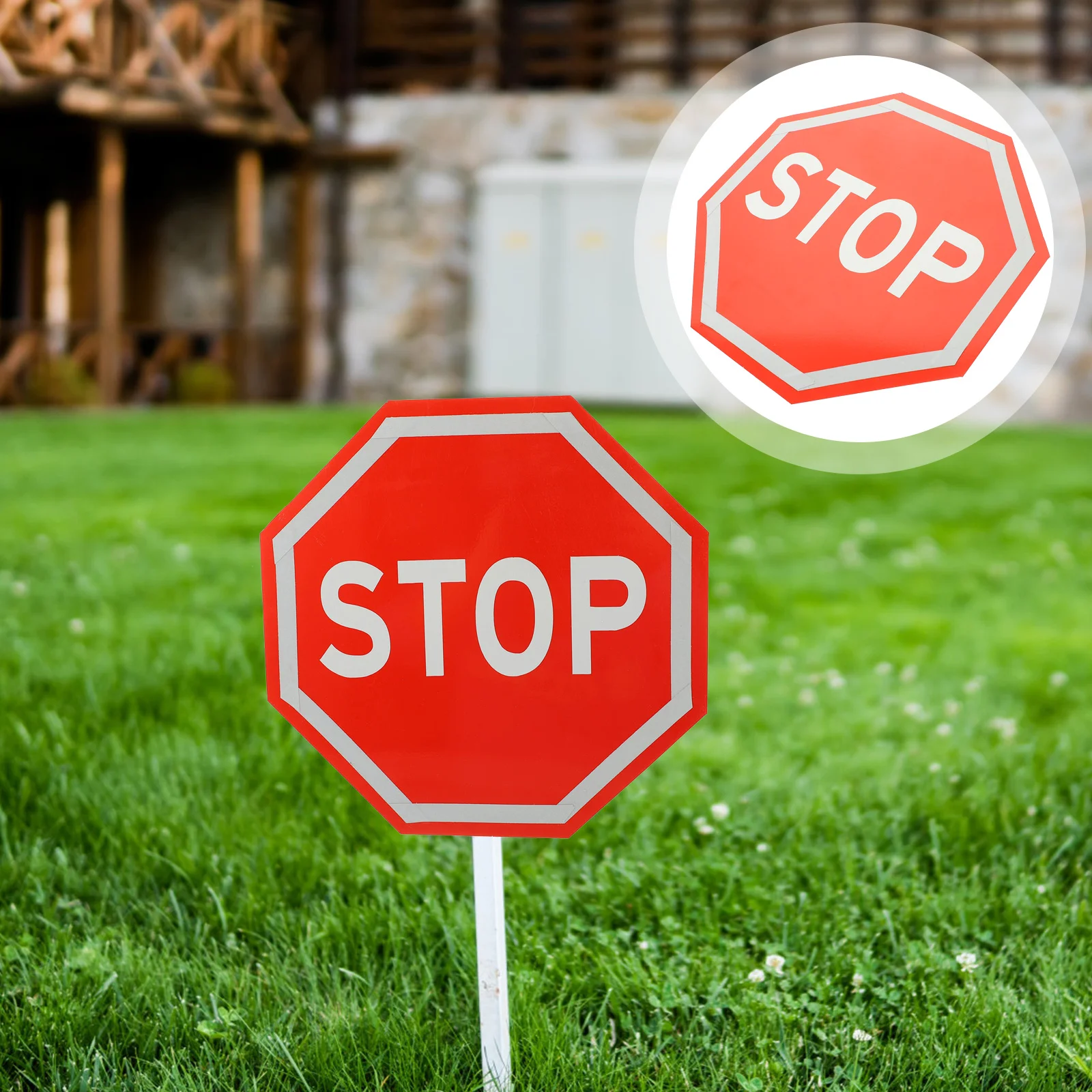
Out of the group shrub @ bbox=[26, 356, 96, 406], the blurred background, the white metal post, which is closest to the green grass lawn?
the white metal post

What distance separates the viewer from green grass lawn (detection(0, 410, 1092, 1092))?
1775 millimetres

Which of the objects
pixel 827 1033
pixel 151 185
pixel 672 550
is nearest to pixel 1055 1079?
pixel 827 1033

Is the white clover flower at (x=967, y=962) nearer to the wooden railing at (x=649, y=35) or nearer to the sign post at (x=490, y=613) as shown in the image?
the sign post at (x=490, y=613)

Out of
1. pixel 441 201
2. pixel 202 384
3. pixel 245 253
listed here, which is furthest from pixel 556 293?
pixel 202 384

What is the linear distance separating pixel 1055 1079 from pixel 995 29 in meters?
15.2

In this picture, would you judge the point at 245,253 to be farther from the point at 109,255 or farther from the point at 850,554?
the point at 850,554

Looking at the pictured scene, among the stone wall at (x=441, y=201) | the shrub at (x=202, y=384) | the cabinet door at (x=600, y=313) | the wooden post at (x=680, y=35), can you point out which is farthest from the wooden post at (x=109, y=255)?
the wooden post at (x=680, y=35)

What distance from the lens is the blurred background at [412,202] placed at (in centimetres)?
1452

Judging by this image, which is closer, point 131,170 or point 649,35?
point 649,35

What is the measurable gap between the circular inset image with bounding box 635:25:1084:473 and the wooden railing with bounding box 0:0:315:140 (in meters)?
11.5

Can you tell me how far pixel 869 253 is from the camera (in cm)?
139

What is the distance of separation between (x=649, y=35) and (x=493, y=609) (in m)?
14.7

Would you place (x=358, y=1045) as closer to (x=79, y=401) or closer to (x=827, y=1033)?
(x=827, y=1033)

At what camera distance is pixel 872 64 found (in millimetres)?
1480
